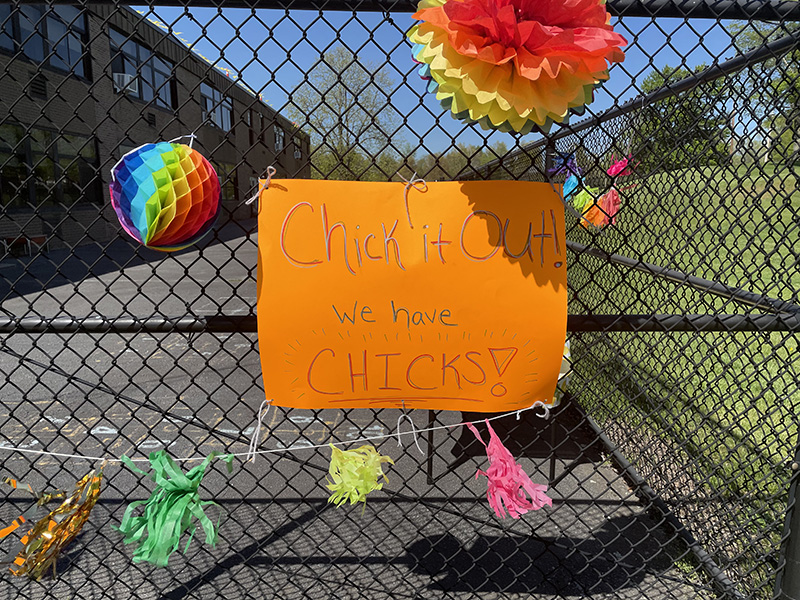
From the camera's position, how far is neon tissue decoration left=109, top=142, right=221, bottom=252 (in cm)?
138

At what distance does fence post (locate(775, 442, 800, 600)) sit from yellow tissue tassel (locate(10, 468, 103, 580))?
8.20ft

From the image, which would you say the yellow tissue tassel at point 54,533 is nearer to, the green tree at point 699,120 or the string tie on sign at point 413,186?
the string tie on sign at point 413,186

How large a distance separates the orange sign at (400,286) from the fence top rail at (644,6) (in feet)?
1.75

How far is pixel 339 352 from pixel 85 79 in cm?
1919

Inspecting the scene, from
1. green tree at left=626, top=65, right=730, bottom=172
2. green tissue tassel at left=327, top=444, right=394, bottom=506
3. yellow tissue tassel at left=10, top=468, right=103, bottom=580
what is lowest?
yellow tissue tassel at left=10, top=468, right=103, bottom=580

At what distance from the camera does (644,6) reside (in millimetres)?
1552

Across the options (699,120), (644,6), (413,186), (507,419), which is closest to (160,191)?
(413,186)

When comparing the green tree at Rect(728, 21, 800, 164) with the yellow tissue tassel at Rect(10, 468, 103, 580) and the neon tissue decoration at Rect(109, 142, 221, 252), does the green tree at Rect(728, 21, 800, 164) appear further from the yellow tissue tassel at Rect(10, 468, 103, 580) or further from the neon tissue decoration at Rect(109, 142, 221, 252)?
the yellow tissue tassel at Rect(10, 468, 103, 580)

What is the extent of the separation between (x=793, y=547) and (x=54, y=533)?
268cm

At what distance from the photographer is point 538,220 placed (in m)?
1.60

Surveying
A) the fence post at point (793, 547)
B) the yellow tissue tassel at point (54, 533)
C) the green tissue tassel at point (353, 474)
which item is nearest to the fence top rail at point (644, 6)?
the green tissue tassel at point (353, 474)

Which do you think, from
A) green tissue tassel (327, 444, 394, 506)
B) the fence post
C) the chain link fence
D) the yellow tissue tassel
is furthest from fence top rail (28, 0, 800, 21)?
the yellow tissue tassel

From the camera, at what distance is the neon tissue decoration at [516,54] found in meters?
1.31

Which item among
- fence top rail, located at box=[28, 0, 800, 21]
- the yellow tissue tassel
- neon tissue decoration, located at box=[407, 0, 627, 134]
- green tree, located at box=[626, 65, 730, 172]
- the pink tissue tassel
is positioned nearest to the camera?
neon tissue decoration, located at box=[407, 0, 627, 134]
